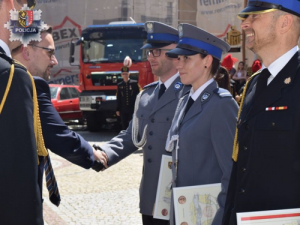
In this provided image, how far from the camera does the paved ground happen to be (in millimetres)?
6887

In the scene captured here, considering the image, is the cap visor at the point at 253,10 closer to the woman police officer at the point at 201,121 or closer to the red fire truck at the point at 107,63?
the woman police officer at the point at 201,121

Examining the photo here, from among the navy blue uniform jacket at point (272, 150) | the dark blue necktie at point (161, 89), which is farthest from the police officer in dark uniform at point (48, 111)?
the navy blue uniform jacket at point (272, 150)

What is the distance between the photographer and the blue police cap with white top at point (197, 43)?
3582 millimetres

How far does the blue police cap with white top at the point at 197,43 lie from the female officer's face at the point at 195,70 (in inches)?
1.7

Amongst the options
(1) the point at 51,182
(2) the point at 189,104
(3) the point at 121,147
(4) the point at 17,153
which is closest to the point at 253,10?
(2) the point at 189,104

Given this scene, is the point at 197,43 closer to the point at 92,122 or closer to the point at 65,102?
the point at 92,122

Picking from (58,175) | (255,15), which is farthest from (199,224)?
(58,175)

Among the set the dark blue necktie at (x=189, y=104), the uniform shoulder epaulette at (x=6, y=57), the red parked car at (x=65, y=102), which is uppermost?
the uniform shoulder epaulette at (x=6, y=57)

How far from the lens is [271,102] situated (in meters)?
2.52

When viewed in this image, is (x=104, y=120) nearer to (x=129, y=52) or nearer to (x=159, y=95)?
(x=129, y=52)

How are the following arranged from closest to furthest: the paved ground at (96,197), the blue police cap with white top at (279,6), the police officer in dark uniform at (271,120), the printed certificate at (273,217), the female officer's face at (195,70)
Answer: the printed certificate at (273,217) → the police officer in dark uniform at (271,120) → the blue police cap with white top at (279,6) → the female officer's face at (195,70) → the paved ground at (96,197)

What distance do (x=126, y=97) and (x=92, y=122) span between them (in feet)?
11.1

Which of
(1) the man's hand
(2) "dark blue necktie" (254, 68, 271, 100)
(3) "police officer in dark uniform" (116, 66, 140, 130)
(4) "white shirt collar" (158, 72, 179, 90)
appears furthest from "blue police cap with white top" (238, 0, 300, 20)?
A: (3) "police officer in dark uniform" (116, 66, 140, 130)

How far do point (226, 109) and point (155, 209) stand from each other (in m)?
0.94
